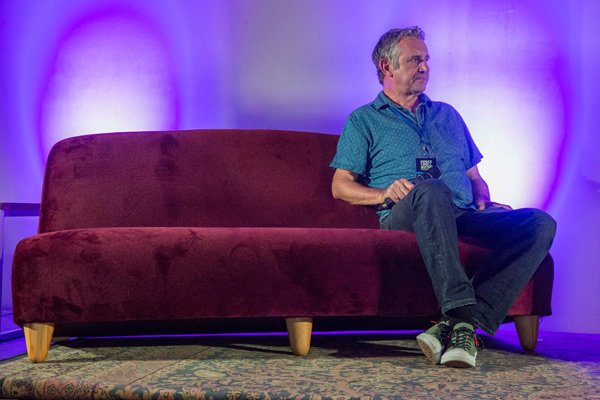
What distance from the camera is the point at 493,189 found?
9.42 ft

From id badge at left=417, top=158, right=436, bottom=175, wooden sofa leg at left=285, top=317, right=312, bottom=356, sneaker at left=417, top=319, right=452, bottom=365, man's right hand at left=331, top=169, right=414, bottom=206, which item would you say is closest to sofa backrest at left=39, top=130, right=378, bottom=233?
man's right hand at left=331, top=169, right=414, bottom=206

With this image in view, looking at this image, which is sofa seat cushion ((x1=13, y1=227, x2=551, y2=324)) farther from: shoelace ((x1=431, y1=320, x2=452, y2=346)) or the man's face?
the man's face

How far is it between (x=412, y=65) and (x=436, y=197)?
773 mm

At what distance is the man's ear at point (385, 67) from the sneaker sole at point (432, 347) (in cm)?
113

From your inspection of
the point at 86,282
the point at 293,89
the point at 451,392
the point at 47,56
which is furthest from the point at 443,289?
the point at 47,56

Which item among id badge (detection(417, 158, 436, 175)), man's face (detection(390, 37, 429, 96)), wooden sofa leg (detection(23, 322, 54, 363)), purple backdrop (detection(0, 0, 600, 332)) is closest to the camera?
wooden sofa leg (detection(23, 322, 54, 363))

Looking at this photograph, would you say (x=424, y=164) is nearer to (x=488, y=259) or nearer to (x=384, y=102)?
(x=384, y=102)

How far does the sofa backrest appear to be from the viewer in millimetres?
2529

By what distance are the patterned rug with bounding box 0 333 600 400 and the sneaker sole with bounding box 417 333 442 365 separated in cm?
3

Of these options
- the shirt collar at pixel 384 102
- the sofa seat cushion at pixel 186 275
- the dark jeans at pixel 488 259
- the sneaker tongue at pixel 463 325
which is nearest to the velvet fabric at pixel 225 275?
the sofa seat cushion at pixel 186 275

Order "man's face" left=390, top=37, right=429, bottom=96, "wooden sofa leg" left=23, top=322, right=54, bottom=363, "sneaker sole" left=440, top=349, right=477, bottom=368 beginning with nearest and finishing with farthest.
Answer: "sneaker sole" left=440, top=349, right=477, bottom=368
"wooden sofa leg" left=23, top=322, right=54, bottom=363
"man's face" left=390, top=37, right=429, bottom=96

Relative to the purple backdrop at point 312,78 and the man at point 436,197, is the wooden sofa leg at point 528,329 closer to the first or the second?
the man at point 436,197

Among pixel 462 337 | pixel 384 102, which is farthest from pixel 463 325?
pixel 384 102

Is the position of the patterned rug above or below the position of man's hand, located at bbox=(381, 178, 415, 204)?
below
